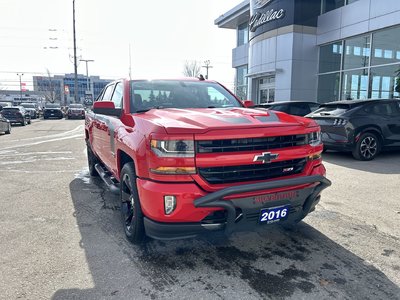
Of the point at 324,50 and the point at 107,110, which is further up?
the point at 324,50

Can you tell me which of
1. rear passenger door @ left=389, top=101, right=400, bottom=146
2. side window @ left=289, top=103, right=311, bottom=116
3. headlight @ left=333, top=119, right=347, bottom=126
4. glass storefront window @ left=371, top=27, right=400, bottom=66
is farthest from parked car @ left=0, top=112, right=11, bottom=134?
glass storefront window @ left=371, top=27, right=400, bottom=66

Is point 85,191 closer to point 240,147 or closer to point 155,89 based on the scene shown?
point 155,89

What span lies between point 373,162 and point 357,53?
11.1 m

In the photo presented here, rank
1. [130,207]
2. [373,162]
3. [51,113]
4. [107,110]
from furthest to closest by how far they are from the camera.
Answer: [51,113], [373,162], [107,110], [130,207]

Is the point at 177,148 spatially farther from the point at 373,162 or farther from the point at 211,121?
the point at 373,162

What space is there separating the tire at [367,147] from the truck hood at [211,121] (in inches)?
221

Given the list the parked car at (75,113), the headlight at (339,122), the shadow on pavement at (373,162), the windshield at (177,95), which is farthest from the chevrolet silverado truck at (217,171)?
the parked car at (75,113)

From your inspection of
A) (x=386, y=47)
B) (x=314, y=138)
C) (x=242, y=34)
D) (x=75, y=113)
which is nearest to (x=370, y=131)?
(x=314, y=138)

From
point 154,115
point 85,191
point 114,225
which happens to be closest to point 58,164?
point 85,191

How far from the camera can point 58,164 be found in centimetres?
839

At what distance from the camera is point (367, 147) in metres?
8.47

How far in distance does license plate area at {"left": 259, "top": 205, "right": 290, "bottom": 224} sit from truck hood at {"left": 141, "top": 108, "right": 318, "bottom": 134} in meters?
0.76

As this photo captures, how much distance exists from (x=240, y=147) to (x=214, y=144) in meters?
0.25

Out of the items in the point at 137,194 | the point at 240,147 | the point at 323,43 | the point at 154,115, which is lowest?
the point at 137,194
